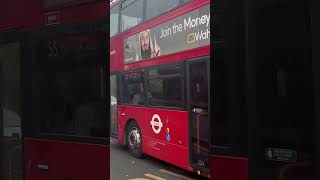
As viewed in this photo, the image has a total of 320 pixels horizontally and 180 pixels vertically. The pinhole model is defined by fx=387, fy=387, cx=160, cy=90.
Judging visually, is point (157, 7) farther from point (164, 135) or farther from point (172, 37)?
point (164, 135)

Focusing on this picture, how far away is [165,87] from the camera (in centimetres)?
630

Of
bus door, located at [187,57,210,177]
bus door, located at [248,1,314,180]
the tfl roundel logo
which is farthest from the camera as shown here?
the tfl roundel logo

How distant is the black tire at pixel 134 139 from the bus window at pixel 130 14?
76.8 inches

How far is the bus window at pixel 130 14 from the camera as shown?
7.07 m

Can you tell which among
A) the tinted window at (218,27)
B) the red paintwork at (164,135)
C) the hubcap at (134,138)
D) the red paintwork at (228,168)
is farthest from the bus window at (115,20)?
the red paintwork at (228,168)

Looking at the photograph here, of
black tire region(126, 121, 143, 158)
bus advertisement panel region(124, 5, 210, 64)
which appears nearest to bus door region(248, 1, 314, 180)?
bus advertisement panel region(124, 5, 210, 64)

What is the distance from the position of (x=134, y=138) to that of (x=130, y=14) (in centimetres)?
243
